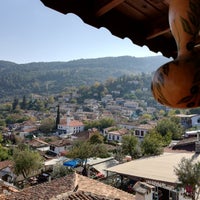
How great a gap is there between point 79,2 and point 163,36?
793 mm

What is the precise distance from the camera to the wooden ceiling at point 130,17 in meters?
1.39

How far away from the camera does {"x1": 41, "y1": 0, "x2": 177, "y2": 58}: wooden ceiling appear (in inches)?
54.6

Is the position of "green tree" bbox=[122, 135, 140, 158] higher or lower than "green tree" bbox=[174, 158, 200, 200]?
lower

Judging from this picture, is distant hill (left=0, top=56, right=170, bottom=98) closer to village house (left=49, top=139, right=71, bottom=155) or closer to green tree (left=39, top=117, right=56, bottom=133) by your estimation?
green tree (left=39, top=117, right=56, bottom=133)

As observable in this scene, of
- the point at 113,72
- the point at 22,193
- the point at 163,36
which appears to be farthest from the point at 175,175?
the point at 113,72

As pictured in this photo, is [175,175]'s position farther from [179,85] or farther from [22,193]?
[179,85]

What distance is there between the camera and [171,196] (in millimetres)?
10320

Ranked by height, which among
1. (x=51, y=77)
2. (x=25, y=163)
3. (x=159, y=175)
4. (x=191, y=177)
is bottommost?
(x=25, y=163)

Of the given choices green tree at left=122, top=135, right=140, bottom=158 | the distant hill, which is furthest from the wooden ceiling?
the distant hill

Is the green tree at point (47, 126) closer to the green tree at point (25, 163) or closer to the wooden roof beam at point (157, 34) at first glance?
the green tree at point (25, 163)

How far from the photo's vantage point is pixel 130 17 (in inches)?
65.1

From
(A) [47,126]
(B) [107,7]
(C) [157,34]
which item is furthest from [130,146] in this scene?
(A) [47,126]

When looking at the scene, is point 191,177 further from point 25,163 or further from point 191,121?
point 191,121

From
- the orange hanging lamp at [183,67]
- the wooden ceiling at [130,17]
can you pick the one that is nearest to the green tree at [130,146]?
the wooden ceiling at [130,17]
